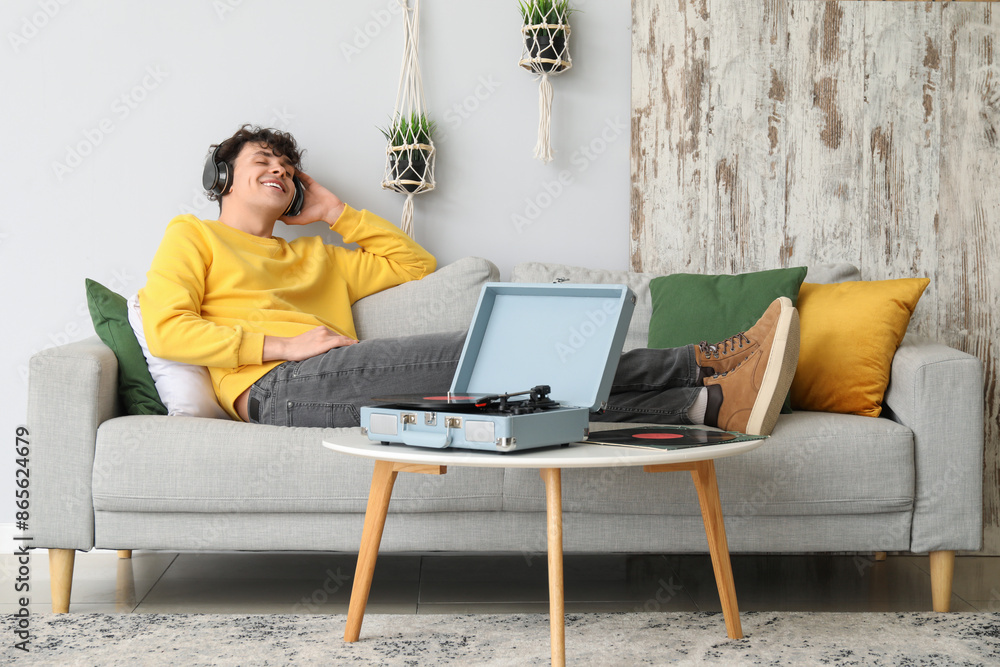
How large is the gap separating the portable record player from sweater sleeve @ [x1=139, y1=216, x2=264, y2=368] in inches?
25.8

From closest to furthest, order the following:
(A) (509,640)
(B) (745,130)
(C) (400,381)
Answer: (A) (509,640) → (C) (400,381) → (B) (745,130)

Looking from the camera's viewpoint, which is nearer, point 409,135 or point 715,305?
point 715,305

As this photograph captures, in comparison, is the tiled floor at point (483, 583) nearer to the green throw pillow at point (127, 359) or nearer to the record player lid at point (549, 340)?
the green throw pillow at point (127, 359)

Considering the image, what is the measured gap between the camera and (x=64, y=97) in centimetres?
253

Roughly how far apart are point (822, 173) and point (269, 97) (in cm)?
174

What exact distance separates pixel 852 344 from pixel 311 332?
136cm

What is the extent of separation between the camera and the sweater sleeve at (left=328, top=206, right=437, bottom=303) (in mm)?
2453

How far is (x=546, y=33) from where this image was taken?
2.51 meters

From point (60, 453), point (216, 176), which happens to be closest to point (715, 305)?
point (216, 176)

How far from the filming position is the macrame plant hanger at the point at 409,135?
2502 millimetres

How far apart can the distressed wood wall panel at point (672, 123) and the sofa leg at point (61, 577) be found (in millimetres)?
1771

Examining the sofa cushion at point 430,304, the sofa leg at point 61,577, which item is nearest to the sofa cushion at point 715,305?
the sofa cushion at point 430,304

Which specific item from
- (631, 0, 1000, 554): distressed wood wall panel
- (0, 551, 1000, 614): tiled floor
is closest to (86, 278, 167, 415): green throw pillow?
(0, 551, 1000, 614): tiled floor

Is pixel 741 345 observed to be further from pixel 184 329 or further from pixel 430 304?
pixel 184 329
